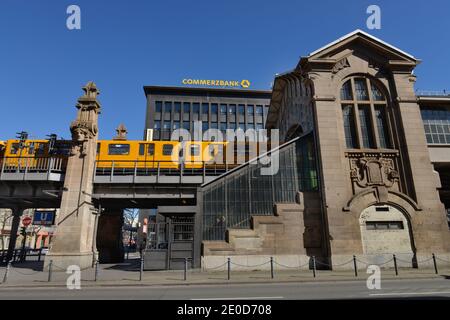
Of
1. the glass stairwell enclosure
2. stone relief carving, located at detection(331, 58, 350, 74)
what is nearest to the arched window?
stone relief carving, located at detection(331, 58, 350, 74)

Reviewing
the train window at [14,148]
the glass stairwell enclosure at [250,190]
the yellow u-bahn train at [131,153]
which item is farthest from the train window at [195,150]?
the train window at [14,148]

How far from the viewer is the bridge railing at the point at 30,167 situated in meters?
23.1

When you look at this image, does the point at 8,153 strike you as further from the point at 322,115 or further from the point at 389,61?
the point at 389,61

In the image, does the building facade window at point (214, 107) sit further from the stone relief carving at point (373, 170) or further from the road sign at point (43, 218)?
the stone relief carving at point (373, 170)

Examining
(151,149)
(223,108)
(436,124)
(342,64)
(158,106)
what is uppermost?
(223,108)

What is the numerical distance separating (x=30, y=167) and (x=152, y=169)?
9967 millimetres

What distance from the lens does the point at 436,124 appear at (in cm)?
2434

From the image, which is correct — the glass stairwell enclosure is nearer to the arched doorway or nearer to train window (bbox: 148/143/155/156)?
the arched doorway

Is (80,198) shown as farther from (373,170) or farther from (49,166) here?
(373,170)

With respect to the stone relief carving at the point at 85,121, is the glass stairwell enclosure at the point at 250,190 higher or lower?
lower

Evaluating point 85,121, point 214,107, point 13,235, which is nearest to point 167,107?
point 214,107

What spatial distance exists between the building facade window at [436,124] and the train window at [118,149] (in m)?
25.9

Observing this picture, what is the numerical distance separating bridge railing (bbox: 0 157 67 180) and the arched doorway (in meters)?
24.1

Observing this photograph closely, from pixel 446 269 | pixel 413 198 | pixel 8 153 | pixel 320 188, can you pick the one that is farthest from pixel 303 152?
pixel 8 153
